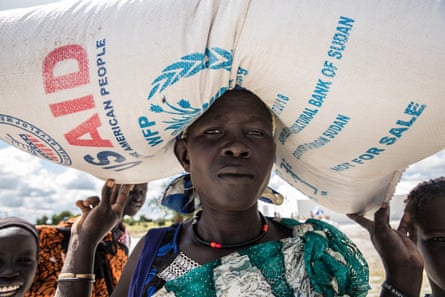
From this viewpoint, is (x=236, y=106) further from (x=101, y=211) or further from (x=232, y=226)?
(x=101, y=211)

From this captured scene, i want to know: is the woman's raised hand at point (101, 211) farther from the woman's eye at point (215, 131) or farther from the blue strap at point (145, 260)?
the woman's eye at point (215, 131)

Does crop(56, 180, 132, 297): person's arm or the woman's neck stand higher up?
the woman's neck

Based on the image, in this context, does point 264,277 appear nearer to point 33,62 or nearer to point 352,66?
point 352,66

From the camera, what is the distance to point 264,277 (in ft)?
3.83

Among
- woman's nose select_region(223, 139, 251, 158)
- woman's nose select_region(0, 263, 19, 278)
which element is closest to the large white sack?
woman's nose select_region(223, 139, 251, 158)

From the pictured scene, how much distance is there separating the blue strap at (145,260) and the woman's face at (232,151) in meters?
0.23

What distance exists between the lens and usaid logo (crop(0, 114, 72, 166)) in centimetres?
124

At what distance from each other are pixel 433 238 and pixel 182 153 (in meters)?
1.04

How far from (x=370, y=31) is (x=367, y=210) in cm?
75

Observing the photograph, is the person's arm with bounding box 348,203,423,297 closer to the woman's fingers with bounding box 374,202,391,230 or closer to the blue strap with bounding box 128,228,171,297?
the woman's fingers with bounding box 374,202,391,230

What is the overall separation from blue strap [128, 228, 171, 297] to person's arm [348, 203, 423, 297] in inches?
28.5

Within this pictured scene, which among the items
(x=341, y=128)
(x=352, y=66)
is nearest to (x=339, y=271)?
(x=341, y=128)

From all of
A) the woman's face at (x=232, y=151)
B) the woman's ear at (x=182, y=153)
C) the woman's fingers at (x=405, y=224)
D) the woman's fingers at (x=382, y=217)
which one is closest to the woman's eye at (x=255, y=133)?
the woman's face at (x=232, y=151)

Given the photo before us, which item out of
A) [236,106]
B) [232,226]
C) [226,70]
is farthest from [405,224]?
[226,70]
